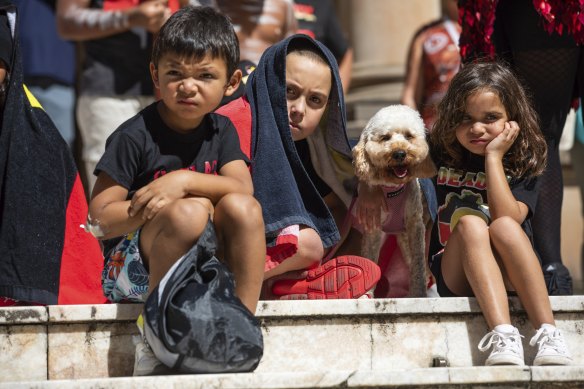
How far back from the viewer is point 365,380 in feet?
12.3

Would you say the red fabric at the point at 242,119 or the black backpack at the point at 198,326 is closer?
the black backpack at the point at 198,326

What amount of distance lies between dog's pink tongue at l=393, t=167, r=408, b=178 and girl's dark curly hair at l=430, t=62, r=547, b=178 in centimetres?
19

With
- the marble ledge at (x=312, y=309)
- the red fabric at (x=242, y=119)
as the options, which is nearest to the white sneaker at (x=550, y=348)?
the marble ledge at (x=312, y=309)

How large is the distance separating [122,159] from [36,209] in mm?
451

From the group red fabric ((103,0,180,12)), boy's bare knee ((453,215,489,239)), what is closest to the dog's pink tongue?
boy's bare knee ((453,215,489,239))

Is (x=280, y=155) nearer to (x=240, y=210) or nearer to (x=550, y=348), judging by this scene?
(x=240, y=210)

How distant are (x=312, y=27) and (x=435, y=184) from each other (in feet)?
7.59

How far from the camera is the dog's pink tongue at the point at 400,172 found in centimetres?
492

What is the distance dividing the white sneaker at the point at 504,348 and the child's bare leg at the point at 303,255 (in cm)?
80

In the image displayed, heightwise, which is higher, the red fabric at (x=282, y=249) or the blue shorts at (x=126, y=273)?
the red fabric at (x=282, y=249)

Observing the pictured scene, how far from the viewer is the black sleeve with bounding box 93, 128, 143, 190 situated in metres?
4.20

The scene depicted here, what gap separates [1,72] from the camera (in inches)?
176

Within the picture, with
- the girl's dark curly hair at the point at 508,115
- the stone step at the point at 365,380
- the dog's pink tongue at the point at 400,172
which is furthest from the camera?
the dog's pink tongue at the point at 400,172

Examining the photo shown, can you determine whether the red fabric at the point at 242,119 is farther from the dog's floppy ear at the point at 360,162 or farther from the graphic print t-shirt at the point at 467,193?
the graphic print t-shirt at the point at 467,193
